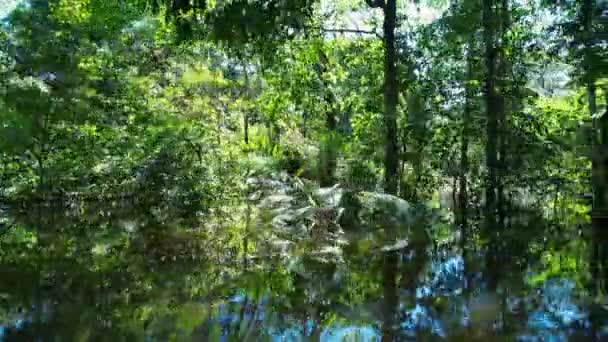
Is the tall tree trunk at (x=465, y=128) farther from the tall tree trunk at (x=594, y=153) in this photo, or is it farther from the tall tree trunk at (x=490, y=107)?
the tall tree trunk at (x=594, y=153)

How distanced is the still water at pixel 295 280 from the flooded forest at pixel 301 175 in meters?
0.04

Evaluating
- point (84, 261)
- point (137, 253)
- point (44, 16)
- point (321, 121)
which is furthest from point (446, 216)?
point (44, 16)

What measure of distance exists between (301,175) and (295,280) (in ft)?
38.4

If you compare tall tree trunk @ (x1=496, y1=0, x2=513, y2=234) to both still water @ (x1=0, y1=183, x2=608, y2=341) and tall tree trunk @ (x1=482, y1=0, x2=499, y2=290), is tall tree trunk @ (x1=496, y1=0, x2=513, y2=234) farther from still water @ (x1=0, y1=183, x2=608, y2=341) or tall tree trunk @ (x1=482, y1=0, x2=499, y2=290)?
still water @ (x1=0, y1=183, x2=608, y2=341)

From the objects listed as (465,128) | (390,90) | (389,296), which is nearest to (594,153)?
(465,128)

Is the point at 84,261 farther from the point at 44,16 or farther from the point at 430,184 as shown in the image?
the point at 44,16

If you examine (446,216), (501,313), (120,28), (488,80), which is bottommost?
(446,216)

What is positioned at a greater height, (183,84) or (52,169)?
(183,84)

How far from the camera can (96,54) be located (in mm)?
18297

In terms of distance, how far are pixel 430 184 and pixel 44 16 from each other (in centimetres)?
1369

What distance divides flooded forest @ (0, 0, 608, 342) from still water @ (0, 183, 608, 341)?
0.04m

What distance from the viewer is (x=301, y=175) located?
19.5 m

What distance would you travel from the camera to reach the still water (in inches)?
219

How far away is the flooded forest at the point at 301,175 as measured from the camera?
20.8 ft
